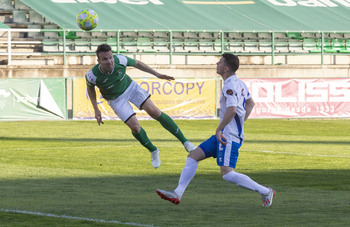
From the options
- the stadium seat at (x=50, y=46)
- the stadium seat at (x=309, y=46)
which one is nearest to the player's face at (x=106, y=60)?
the stadium seat at (x=50, y=46)

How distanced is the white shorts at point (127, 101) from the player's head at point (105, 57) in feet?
2.70

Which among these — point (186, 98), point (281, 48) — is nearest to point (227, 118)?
point (186, 98)

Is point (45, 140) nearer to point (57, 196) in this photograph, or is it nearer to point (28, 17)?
point (57, 196)

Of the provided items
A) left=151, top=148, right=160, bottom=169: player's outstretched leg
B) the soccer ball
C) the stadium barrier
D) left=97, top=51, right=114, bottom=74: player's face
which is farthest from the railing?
left=97, top=51, right=114, bottom=74: player's face

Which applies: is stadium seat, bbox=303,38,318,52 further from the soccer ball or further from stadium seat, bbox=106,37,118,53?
the soccer ball

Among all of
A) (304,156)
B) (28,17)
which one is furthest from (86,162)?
(28,17)

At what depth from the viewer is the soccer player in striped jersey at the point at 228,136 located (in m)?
8.92

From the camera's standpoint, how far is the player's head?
11.3m

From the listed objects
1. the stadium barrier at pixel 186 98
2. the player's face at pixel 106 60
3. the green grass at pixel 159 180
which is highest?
the player's face at pixel 106 60

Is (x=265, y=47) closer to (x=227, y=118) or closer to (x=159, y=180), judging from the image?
(x=159, y=180)

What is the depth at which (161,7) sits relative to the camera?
3969 cm

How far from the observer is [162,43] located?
34125 mm

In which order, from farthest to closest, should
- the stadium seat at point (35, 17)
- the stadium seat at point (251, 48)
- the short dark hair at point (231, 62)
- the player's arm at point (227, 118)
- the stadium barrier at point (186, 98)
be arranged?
1. the stadium seat at point (251, 48)
2. the stadium seat at point (35, 17)
3. the stadium barrier at point (186, 98)
4. the short dark hair at point (231, 62)
5. the player's arm at point (227, 118)

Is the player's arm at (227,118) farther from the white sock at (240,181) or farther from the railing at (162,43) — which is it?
the railing at (162,43)
